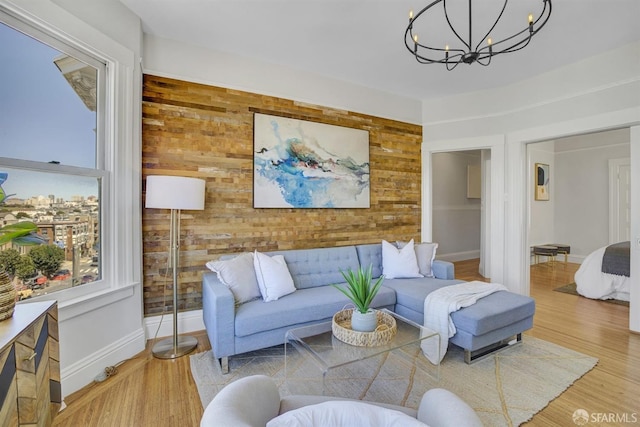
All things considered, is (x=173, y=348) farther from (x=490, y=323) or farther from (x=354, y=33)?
(x=354, y=33)

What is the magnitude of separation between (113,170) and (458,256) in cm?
Result: 637

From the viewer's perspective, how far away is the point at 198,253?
3.07m

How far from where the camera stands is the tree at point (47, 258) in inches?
77.6

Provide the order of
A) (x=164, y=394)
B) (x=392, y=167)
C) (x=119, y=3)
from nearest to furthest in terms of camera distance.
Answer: (x=164, y=394) → (x=119, y=3) → (x=392, y=167)

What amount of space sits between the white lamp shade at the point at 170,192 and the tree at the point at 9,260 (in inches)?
34.7

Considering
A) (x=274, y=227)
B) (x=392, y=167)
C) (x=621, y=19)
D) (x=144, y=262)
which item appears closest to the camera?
(x=621, y=19)

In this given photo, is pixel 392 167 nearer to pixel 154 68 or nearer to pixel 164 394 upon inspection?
pixel 154 68

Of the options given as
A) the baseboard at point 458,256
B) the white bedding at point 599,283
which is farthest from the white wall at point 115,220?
the baseboard at point 458,256

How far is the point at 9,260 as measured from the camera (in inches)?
61.9

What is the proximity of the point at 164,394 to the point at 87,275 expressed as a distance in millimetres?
1060

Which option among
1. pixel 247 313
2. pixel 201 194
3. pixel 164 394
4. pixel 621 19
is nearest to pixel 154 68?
pixel 201 194

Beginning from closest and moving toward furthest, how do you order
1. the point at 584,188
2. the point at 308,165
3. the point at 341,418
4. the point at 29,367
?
the point at 341,418
the point at 29,367
the point at 308,165
the point at 584,188

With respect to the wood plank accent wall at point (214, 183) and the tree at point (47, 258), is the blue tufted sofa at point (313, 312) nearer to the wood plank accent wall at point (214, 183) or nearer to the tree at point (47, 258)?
the wood plank accent wall at point (214, 183)

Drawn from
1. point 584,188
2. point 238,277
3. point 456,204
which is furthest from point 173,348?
point 584,188
